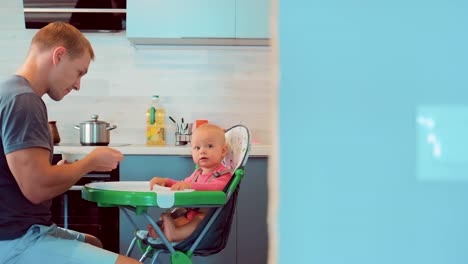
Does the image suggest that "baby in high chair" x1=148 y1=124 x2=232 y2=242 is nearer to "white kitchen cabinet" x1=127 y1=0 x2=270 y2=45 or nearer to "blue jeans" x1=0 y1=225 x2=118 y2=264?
"blue jeans" x1=0 y1=225 x2=118 y2=264

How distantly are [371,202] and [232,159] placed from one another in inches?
80.5

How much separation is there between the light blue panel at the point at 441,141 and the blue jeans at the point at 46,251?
1391 mm

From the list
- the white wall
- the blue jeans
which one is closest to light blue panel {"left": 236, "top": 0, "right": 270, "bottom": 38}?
the white wall

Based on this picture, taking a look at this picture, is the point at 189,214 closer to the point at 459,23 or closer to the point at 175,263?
the point at 175,263

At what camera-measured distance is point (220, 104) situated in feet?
12.1

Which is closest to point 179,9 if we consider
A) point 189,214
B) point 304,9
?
point 189,214

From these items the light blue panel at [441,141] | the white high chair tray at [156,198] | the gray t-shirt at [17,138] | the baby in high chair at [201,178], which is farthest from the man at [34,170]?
the light blue panel at [441,141]

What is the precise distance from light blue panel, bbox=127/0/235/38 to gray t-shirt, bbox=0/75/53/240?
162 cm

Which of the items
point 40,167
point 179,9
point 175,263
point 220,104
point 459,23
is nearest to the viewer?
point 459,23

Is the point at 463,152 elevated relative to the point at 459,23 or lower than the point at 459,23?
lower

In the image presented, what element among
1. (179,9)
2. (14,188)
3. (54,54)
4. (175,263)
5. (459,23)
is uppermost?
(179,9)

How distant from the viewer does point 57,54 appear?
73.5 inches

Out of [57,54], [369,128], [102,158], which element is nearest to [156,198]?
[102,158]

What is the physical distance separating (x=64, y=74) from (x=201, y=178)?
0.83 m
